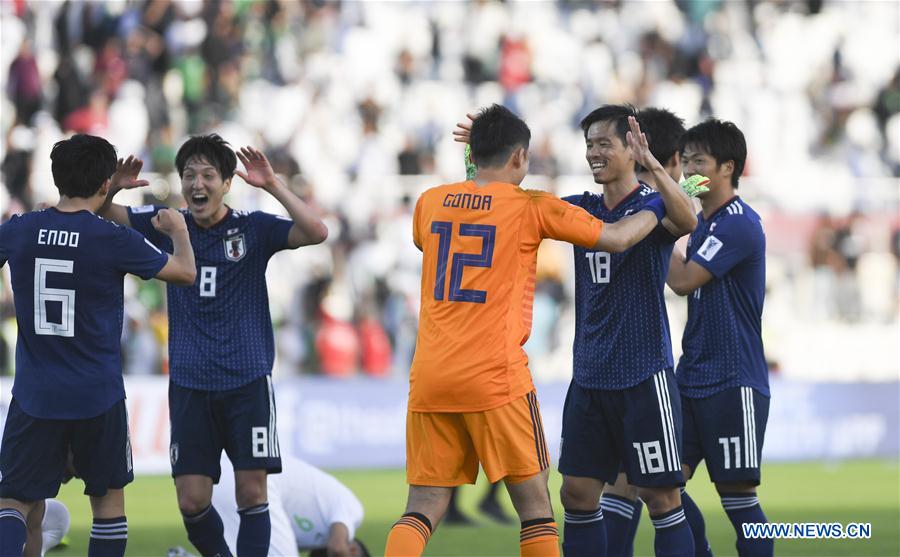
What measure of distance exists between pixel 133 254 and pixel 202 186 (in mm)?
1075

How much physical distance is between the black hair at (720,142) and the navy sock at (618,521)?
6.14ft

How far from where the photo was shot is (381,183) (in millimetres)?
19969

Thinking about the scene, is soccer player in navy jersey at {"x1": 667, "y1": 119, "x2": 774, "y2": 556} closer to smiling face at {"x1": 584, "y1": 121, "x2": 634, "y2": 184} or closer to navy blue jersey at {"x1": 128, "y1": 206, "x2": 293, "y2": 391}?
smiling face at {"x1": 584, "y1": 121, "x2": 634, "y2": 184}

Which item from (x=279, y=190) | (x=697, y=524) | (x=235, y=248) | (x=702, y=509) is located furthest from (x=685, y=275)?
(x=702, y=509)

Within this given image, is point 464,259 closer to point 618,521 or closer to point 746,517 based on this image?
point 618,521

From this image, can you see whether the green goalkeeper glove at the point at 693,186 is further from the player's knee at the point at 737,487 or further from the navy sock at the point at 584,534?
the navy sock at the point at 584,534

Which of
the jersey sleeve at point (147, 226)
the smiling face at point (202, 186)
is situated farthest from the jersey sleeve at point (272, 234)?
the jersey sleeve at point (147, 226)

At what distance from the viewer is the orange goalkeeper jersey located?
642 centimetres

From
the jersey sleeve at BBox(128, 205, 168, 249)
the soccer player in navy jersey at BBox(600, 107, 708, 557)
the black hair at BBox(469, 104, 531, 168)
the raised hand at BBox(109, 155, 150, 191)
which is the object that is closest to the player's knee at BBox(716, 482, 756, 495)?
the soccer player in navy jersey at BBox(600, 107, 708, 557)

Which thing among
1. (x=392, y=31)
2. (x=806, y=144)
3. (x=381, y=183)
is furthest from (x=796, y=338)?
(x=392, y=31)

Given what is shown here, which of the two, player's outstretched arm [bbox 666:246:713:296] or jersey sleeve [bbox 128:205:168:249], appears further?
jersey sleeve [bbox 128:205:168:249]

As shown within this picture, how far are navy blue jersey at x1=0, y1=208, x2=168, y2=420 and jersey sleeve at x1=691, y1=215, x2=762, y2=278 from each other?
114 inches

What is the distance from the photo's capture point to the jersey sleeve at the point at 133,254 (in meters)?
6.84

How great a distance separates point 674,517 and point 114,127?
14328 mm
